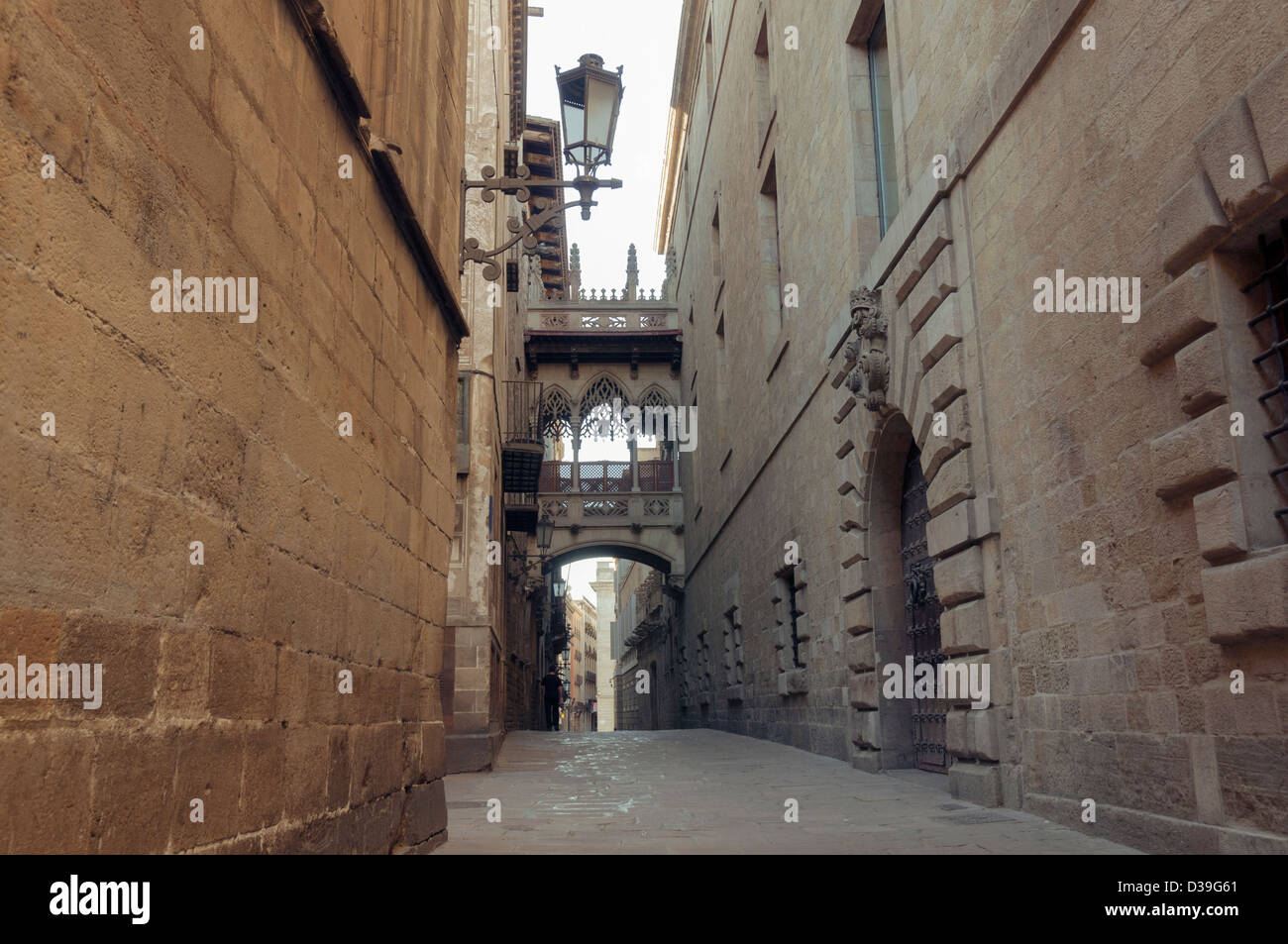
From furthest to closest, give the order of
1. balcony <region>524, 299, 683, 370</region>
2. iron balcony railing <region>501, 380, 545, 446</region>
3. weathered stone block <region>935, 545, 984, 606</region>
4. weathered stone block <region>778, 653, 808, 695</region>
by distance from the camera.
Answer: balcony <region>524, 299, 683, 370</region> < iron balcony railing <region>501, 380, 545, 446</region> < weathered stone block <region>778, 653, 808, 695</region> < weathered stone block <region>935, 545, 984, 606</region>

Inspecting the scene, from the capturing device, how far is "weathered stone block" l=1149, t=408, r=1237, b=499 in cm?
375

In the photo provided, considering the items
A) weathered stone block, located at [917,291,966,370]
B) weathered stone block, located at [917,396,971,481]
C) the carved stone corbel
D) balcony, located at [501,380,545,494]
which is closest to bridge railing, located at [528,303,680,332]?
balcony, located at [501,380,545,494]

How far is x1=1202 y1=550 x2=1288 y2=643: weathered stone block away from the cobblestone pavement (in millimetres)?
1258

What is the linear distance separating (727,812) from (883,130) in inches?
247

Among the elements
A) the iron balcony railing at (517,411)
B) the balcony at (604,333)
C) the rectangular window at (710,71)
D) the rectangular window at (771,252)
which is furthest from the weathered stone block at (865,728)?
the balcony at (604,333)

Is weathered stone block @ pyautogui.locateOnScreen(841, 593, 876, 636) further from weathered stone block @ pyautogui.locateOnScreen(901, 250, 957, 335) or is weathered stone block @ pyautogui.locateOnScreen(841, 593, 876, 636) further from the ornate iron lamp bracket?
the ornate iron lamp bracket

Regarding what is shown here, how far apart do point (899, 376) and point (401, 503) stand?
4.44 meters

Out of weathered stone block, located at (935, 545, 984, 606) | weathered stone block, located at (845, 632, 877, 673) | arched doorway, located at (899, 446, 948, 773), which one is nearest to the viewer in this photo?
weathered stone block, located at (935, 545, 984, 606)

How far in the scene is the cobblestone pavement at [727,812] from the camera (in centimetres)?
486

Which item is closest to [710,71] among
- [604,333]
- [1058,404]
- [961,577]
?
[604,333]

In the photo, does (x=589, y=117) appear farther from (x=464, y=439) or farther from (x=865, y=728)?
(x=865, y=728)

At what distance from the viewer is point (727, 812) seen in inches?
251

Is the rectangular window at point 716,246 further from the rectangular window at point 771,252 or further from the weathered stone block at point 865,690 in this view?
the weathered stone block at point 865,690
